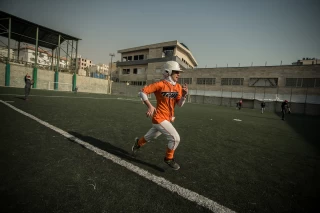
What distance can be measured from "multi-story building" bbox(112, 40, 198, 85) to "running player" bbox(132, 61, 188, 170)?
44617mm

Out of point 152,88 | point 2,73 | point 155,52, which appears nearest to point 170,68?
point 152,88

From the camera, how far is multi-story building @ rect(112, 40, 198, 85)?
49.2 metres

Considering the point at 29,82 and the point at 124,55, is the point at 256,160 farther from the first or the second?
the point at 124,55

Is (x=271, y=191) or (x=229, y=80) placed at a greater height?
(x=229, y=80)

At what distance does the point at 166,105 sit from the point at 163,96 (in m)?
0.20

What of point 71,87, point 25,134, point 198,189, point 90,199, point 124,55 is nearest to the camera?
point 90,199

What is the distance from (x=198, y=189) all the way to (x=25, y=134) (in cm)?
475

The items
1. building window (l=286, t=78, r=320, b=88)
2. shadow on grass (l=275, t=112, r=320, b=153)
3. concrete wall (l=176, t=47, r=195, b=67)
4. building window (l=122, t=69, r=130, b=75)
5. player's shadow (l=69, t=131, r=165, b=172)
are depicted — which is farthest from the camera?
building window (l=122, t=69, r=130, b=75)

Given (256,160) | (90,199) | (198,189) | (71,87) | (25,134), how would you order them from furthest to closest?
(71,87) < (25,134) < (256,160) < (198,189) < (90,199)

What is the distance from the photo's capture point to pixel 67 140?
417cm

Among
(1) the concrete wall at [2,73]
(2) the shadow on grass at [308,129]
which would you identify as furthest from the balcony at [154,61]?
(2) the shadow on grass at [308,129]

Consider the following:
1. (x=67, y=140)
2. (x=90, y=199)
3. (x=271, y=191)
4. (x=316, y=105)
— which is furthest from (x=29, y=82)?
(x=316, y=105)

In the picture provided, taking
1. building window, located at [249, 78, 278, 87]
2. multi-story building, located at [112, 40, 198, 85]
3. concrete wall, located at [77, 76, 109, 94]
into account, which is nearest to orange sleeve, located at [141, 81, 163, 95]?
concrete wall, located at [77, 76, 109, 94]

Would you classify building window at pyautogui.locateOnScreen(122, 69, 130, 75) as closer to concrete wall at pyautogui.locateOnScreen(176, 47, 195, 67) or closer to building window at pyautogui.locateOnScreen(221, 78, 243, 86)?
concrete wall at pyautogui.locateOnScreen(176, 47, 195, 67)
